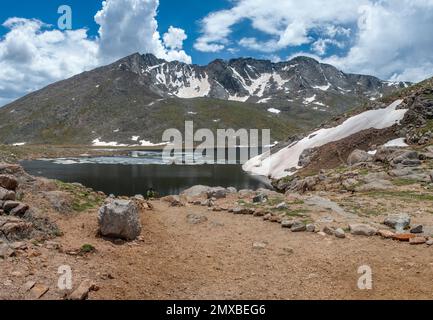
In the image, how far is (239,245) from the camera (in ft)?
63.1

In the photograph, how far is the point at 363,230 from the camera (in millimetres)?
19453

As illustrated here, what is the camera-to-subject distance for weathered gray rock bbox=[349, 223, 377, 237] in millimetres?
19391

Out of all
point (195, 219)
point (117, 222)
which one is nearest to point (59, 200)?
point (117, 222)

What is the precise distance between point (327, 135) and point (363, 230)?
5502 centimetres

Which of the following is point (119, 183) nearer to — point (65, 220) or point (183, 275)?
point (65, 220)

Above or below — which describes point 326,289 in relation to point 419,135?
below

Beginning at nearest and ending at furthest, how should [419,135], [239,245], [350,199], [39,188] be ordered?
1. [239,245]
2. [39,188]
3. [350,199]
4. [419,135]

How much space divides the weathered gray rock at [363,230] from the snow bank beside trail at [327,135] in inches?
1789

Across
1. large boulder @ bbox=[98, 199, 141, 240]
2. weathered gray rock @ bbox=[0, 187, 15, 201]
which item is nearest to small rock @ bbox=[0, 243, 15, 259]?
weathered gray rock @ bbox=[0, 187, 15, 201]

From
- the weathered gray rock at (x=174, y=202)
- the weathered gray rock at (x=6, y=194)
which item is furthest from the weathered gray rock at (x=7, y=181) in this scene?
the weathered gray rock at (x=174, y=202)

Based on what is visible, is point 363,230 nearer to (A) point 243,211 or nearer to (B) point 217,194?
(A) point 243,211

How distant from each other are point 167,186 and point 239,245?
51400 mm

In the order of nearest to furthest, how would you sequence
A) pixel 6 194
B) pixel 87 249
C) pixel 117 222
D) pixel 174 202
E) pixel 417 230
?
pixel 87 249
pixel 6 194
pixel 117 222
pixel 417 230
pixel 174 202
